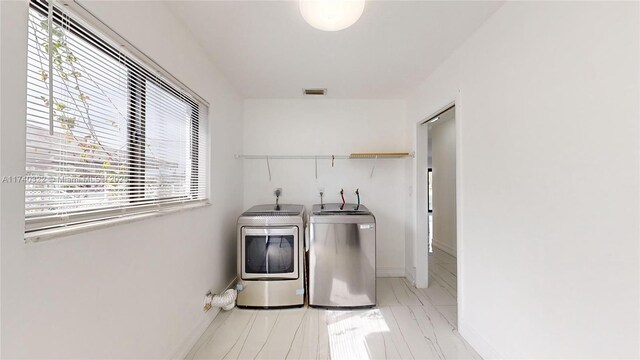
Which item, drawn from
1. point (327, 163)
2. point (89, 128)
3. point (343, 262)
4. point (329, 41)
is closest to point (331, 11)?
point (329, 41)

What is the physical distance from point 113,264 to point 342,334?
166 cm

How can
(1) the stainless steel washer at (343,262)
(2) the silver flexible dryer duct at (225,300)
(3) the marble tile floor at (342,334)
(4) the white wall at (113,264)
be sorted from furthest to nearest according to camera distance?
(1) the stainless steel washer at (343,262) → (2) the silver flexible dryer duct at (225,300) → (3) the marble tile floor at (342,334) → (4) the white wall at (113,264)

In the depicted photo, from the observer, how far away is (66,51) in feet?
2.96

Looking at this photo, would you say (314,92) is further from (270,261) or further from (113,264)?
(113,264)

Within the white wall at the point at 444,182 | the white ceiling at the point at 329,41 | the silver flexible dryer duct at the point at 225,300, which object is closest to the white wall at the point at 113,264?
the silver flexible dryer duct at the point at 225,300

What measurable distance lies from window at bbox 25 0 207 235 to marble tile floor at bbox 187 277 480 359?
117cm

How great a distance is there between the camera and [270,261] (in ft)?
7.76

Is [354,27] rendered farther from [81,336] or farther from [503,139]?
[81,336]

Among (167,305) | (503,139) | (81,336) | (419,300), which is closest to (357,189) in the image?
(419,300)

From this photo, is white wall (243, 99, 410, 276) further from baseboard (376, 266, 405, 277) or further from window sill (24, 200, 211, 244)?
window sill (24, 200, 211, 244)

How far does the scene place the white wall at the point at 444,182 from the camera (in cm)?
402

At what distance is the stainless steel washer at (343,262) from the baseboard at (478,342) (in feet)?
2.45

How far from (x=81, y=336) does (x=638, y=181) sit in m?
2.18

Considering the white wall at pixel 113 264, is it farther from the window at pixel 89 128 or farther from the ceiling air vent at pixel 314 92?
the ceiling air vent at pixel 314 92
